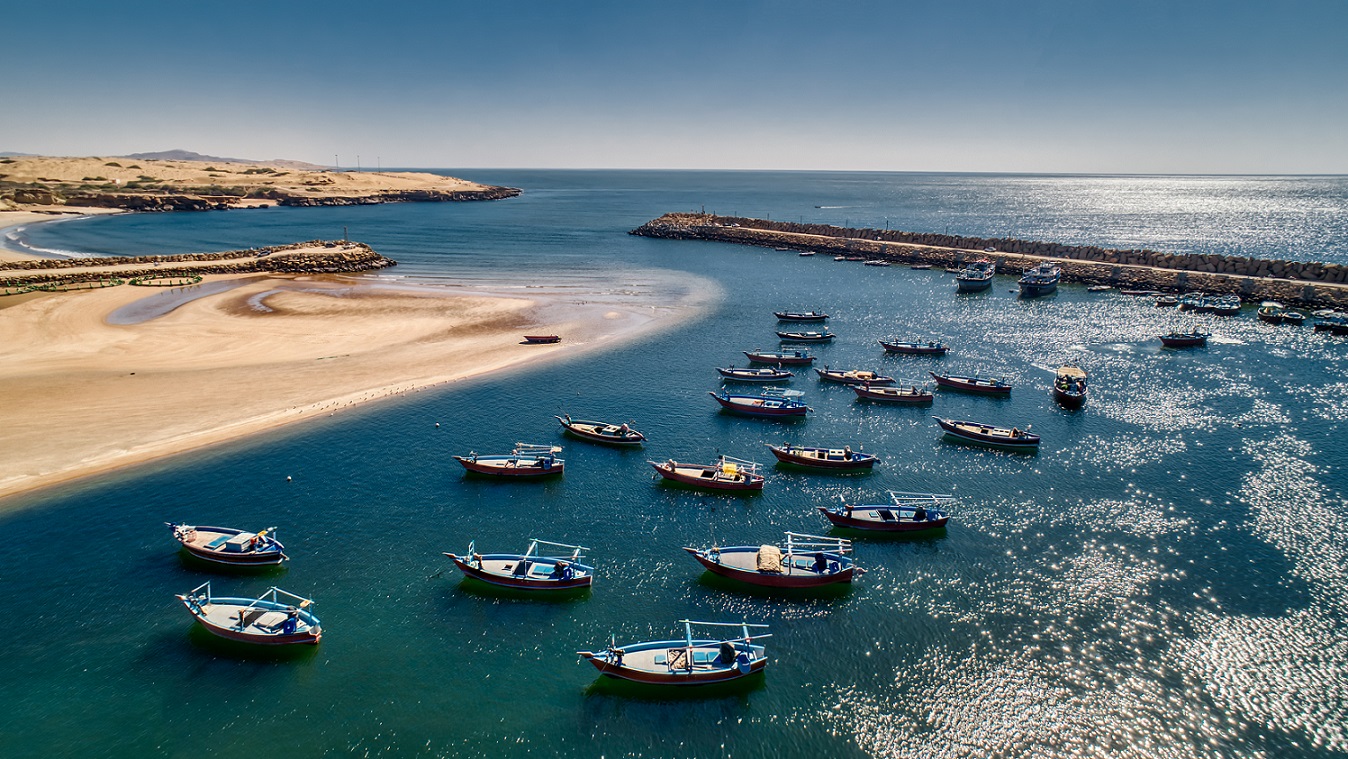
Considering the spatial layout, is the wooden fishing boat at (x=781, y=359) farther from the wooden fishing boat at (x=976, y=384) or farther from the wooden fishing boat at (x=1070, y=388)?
the wooden fishing boat at (x=1070, y=388)

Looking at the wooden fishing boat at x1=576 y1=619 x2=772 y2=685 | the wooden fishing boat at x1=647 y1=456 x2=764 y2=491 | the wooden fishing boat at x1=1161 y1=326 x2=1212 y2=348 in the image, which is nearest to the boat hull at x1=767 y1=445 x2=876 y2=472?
the wooden fishing boat at x1=647 y1=456 x2=764 y2=491

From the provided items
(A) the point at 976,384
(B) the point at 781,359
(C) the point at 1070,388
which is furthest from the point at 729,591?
(C) the point at 1070,388

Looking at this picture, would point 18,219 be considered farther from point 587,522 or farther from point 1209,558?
point 1209,558

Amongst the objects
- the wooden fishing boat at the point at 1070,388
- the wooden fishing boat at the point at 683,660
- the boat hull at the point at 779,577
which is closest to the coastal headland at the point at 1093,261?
the wooden fishing boat at the point at 1070,388

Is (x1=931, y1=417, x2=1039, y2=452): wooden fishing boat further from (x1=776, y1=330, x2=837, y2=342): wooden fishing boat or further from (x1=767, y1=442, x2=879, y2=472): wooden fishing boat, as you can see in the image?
(x1=776, y1=330, x2=837, y2=342): wooden fishing boat

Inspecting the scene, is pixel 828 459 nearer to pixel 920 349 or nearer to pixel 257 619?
pixel 920 349

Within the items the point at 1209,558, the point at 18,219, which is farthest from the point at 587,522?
the point at 18,219

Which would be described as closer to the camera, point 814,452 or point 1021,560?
point 1021,560
